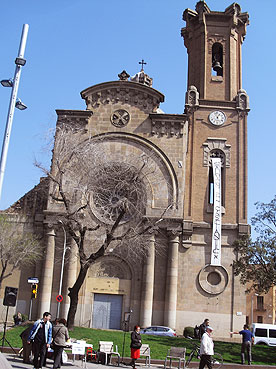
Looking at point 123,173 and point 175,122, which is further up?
point 175,122

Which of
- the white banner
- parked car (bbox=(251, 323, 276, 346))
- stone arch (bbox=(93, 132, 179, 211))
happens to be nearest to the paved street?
the white banner

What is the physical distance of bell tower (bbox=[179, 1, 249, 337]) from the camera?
33750 millimetres

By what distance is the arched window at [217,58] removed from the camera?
4012 cm

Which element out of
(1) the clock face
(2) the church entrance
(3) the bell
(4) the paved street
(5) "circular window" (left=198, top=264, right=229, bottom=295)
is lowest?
(4) the paved street

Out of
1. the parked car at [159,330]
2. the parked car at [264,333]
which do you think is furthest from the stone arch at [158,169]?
the parked car at [264,333]

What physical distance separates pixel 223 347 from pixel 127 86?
→ 2045cm

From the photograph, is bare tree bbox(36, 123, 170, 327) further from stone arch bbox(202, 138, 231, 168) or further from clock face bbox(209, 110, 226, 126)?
clock face bbox(209, 110, 226, 126)

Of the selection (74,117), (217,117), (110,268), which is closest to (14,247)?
(110,268)

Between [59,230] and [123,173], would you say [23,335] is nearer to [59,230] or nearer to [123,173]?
[123,173]

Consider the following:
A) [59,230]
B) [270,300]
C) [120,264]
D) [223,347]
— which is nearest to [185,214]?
[120,264]

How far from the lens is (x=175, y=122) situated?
1426 inches

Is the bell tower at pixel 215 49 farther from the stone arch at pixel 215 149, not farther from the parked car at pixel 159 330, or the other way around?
the parked car at pixel 159 330

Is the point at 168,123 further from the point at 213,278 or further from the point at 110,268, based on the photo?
the point at 213,278

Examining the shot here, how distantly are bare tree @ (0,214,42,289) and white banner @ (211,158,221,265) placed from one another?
12.0m
